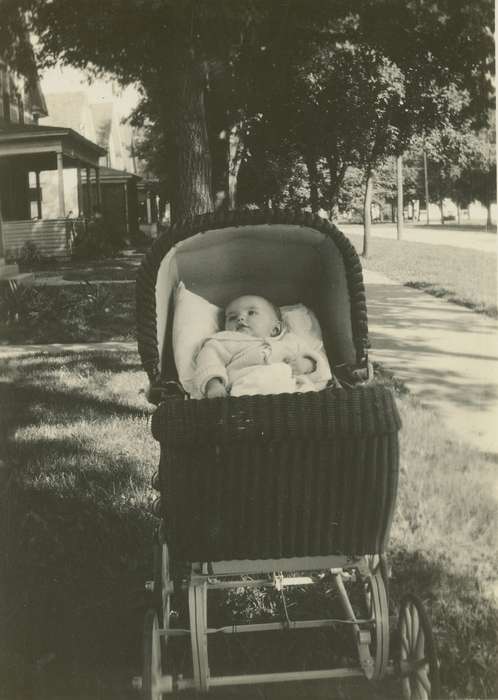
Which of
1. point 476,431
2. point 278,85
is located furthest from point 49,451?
point 278,85

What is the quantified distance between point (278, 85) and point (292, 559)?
8595 mm

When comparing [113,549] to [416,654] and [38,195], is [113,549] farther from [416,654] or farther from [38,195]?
[38,195]

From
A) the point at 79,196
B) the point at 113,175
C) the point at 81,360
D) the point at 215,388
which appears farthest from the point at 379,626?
the point at 113,175

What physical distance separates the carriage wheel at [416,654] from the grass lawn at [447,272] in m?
7.26

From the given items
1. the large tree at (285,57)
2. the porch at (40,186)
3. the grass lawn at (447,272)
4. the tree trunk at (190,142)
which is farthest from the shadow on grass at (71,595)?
the porch at (40,186)

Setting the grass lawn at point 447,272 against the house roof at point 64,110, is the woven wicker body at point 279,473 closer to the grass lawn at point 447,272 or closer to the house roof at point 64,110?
the grass lawn at point 447,272

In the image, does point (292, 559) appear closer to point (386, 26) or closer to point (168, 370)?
point (168, 370)

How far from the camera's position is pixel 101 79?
10.5 meters

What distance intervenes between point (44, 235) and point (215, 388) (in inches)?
706

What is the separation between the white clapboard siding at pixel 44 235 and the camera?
19.6 metres

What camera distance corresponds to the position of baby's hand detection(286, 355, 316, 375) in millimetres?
3174

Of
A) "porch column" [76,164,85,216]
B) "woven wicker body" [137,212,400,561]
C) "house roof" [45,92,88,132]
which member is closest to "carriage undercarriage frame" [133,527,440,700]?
"woven wicker body" [137,212,400,561]

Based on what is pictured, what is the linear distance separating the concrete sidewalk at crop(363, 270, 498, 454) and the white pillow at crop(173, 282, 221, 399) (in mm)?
2347

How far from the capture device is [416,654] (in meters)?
2.42
